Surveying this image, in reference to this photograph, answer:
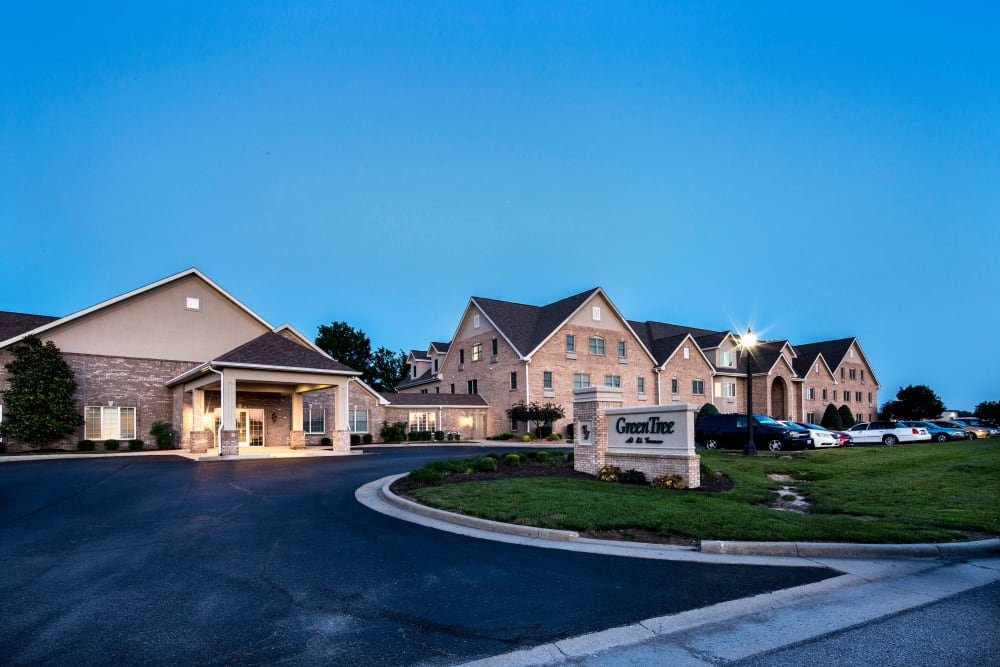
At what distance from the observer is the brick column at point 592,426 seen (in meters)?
16.2

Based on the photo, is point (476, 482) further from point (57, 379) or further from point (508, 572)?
point (57, 379)

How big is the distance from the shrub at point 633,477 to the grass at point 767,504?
90 centimetres

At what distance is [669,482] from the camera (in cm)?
1370

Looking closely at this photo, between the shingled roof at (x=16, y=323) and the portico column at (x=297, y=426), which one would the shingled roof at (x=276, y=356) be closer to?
the portico column at (x=297, y=426)

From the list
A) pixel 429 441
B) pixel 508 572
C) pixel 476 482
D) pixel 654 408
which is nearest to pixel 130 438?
pixel 429 441

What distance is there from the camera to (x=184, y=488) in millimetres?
14273

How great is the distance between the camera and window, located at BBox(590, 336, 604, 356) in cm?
4325

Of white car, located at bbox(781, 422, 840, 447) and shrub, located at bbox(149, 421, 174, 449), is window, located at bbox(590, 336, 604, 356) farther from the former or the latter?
shrub, located at bbox(149, 421, 174, 449)

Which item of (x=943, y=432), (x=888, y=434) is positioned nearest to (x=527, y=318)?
(x=888, y=434)

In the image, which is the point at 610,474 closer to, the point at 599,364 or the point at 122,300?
the point at 122,300

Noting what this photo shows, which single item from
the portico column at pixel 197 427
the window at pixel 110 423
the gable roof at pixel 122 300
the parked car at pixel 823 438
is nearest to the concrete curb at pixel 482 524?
the portico column at pixel 197 427

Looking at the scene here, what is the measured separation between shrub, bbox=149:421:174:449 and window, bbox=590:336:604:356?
2768cm

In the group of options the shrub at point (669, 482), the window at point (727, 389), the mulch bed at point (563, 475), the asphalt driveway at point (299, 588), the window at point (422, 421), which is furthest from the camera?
the window at point (727, 389)

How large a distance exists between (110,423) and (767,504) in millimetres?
30526
